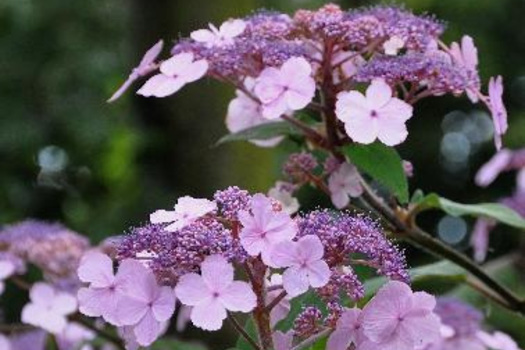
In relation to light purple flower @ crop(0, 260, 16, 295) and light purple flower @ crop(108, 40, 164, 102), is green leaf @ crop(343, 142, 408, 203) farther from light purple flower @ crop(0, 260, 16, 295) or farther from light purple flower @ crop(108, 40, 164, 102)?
light purple flower @ crop(0, 260, 16, 295)

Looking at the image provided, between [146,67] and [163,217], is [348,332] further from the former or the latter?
[146,67]

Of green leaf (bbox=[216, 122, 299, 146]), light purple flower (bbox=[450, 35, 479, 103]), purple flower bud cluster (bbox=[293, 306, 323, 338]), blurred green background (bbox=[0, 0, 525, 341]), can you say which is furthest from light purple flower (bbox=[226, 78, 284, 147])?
purple flower bud cluster (bbox=[293, 306, 323, 338])

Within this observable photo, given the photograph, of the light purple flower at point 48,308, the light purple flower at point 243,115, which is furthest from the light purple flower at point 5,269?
the light purple flower at point 243,115

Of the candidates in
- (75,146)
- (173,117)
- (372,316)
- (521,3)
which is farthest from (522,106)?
(372,316)

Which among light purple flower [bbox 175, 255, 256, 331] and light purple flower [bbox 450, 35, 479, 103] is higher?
light purple flower [bbox 175, 255, 256, 331]

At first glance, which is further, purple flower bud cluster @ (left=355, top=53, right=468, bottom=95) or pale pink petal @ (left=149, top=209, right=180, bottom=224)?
purple flower bud cluster @ (left=355, top=53, right=468, bottom=95)

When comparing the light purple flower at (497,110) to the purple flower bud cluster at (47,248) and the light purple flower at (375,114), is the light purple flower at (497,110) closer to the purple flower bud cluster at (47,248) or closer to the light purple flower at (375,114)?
the light purple flower at (375,114)
